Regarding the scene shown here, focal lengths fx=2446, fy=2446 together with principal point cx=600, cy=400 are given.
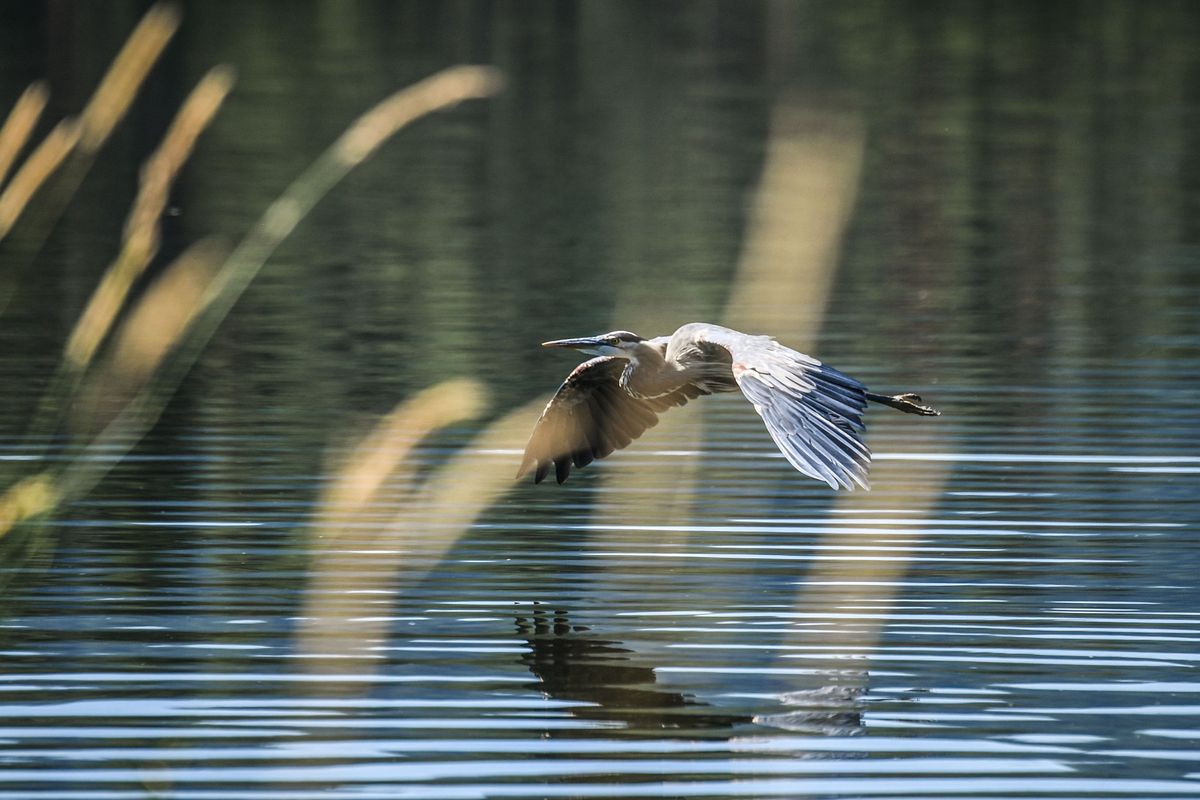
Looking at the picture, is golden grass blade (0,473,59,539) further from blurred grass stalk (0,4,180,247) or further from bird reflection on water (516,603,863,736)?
bird reflection on water (516,603,863,736)

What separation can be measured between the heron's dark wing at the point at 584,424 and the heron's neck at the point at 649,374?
378mm

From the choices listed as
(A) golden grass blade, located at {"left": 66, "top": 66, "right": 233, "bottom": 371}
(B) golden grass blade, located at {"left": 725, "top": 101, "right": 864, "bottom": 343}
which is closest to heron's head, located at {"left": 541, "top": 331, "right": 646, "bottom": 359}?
(B) golden grass blade, located at {"left": 725, "top": 101, "right": 864, "bottom": 343}

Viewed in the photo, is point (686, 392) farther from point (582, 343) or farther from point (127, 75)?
point (127, 75)

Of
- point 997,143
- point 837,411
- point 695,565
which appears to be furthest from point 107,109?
point 997,143

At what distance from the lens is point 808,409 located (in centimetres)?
880

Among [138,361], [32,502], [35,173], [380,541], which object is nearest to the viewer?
[35,173]

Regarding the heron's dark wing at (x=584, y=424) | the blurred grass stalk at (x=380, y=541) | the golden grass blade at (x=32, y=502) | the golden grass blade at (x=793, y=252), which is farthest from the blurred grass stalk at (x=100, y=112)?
the heron's dark wing at (x=584, y=424)

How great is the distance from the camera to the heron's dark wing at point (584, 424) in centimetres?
1158

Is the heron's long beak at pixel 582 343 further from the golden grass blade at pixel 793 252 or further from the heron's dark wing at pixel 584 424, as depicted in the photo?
the golden grass blade at pixel 793 252

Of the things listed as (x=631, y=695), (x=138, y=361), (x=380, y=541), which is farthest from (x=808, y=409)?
(x=138, y=361)

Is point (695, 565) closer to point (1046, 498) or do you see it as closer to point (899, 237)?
point (1046, 498)

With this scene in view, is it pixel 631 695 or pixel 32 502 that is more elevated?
pixel 32 502

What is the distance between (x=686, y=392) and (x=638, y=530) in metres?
0.79

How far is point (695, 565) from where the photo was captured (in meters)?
11.0
